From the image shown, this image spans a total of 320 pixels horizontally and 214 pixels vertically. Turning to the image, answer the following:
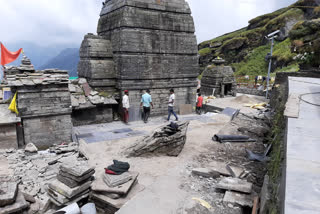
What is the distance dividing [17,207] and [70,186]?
47.9 inches

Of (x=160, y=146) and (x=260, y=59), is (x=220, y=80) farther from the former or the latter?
(x=260, y=59)

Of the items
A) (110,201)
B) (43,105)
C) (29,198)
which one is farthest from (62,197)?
(43,105)

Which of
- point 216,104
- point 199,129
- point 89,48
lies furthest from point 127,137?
point 216,104

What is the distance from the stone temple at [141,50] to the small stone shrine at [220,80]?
9055 mm

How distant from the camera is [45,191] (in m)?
5.71

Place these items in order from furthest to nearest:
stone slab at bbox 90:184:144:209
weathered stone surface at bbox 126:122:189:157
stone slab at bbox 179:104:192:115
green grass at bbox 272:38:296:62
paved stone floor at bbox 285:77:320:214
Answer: green grass at bbox 272:38:296:62, stone slab at bbox 179:104:192:115, weathered stone surface at bbox 126:122:189:157, stone slab at bbox 90:184:144:209, paved stone floor at bbox 285:77:320:214

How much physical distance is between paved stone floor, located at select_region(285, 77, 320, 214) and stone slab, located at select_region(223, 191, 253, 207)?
155cm

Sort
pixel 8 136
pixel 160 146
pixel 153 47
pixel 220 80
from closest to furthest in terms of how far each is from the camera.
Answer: pixel 160 146 → pixel 8 136 → pixel 153 47 → pixel 220 80

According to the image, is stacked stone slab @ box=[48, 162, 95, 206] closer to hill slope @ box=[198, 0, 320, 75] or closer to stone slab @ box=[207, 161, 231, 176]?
stone slab @ box=[207, 161, 231, 176]

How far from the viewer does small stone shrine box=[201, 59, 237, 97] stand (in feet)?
72.0

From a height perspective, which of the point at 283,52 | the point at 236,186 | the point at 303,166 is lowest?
the point at 236,186

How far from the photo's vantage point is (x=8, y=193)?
4.72m


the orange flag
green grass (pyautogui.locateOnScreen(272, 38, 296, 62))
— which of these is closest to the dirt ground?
the orange flag

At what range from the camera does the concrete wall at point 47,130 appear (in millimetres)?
8961
